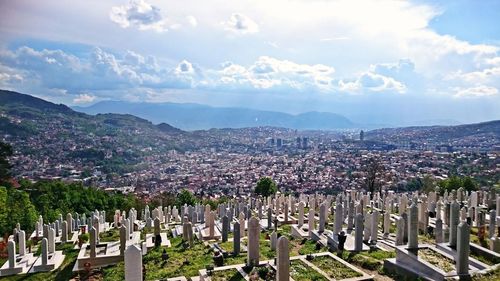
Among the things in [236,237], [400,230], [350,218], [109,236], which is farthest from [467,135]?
[236,237]

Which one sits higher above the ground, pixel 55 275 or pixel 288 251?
pixel 288 251

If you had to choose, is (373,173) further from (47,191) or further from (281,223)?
(47,191)

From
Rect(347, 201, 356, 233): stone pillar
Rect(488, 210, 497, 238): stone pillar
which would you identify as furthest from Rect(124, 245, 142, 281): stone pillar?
Rect(488, 210, 497, 238): stone pillar

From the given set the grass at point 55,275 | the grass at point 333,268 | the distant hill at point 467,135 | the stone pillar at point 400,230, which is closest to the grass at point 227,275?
the grass at point 333,268

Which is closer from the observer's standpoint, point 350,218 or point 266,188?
point 350,218

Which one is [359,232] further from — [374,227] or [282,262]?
[282,262]

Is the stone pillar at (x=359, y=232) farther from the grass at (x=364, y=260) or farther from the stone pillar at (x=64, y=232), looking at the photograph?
the stone pillar at (x=64, y=232)
